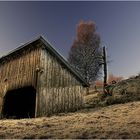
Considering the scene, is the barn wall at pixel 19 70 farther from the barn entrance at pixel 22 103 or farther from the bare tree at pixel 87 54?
the bare tree at pixel 87 54

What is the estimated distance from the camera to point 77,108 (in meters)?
Answer: 19.4

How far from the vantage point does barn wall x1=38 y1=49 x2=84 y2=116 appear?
680 inches

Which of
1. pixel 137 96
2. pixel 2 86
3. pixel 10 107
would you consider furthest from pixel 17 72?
pixel 137 96

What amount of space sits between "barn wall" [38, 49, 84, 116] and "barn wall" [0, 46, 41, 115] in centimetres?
73

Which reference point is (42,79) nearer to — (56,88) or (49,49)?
(56,88)

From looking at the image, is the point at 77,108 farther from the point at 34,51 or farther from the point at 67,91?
the point at 34,51

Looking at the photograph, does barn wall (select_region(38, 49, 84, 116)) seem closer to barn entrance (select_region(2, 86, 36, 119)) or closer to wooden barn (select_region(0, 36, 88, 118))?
wooden barn (select_region(0, 36, 88, 118))

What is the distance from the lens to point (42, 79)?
687 inches

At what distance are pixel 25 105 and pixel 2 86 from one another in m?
3.47

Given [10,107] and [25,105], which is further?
[25,105]

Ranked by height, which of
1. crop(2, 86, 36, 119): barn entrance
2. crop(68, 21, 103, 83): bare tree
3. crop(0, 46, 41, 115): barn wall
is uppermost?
crop(68, 21, 103, 83): bare tree

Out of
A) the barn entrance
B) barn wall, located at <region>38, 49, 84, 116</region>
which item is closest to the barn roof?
barn wall, located at <region>38, 49, 84, 116</region>

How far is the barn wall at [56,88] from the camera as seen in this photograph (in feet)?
56.6

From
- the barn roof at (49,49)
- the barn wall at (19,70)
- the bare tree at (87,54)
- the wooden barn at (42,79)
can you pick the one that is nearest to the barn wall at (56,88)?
the wooden barn at (42,79)
